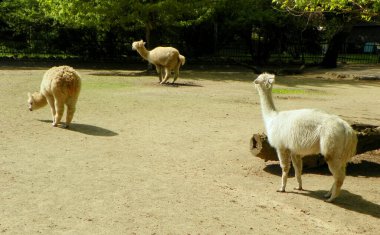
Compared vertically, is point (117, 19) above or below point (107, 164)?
above

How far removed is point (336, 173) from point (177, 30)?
21.8 m

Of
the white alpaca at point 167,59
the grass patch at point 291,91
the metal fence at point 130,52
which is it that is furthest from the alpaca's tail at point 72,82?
the metal fence at point 130,52

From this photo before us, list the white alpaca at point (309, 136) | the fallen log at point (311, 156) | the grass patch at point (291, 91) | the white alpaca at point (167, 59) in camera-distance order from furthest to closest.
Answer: the white alpaca at point (167, 59)
the grass patch at point (291, 91)
the fallen log at point (311, 156)
the white alpaca at point (309, 136)

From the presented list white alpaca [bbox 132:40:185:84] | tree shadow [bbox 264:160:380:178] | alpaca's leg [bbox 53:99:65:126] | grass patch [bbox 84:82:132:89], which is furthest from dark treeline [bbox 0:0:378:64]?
tree shadow [bbox 264:160:380:178]

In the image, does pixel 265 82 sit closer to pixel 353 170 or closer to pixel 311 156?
pixel 311 156

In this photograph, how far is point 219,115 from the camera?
1172cm

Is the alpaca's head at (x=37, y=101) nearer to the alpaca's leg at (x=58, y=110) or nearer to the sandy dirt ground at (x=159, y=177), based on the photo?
the sandy dirt ground at (x=159, y=177)

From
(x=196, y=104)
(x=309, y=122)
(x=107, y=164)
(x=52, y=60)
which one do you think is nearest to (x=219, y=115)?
(x=196, y=104)

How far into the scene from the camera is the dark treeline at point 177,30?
2143 cm

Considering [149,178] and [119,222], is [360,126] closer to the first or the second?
[149,178]

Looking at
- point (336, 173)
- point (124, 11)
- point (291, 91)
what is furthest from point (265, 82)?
point (124, 11)

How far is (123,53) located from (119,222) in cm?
2304

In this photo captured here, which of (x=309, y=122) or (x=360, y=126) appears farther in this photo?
(x=360, y=126)

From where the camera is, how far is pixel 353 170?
7.86m
